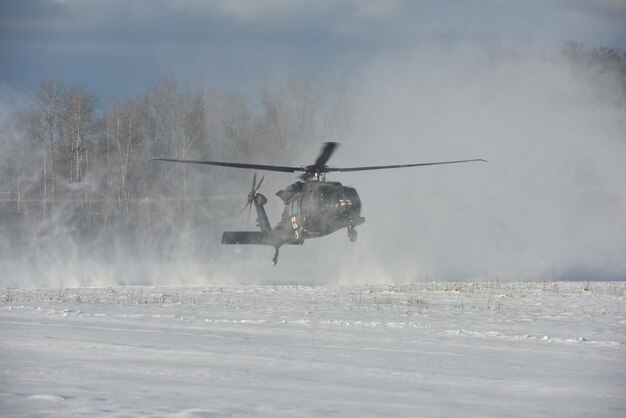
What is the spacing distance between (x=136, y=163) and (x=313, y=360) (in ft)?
198

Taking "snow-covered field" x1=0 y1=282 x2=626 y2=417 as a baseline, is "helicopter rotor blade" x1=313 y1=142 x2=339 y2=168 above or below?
above

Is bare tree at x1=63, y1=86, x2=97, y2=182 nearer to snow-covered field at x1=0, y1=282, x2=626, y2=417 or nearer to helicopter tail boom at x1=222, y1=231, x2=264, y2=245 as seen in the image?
helicopter tail boom at x1=222, y1=231, x2=264, y2=245

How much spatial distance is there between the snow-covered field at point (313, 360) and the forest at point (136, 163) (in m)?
46.7

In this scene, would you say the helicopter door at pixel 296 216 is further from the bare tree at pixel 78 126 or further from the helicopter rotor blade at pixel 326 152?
the bare tree at pixel 78 126

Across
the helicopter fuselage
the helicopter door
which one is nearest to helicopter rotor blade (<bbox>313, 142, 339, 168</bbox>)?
the helicopter fuselage

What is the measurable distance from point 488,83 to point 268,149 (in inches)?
746

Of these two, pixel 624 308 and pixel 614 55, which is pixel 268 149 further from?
pixel 624 308

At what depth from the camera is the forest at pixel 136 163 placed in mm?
65188

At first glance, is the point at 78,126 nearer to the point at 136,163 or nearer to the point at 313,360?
the point at 136,163

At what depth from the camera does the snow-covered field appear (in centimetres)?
838

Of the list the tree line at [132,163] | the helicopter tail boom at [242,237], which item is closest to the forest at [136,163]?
the tree line at [132,163]

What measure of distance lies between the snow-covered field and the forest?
153 ft

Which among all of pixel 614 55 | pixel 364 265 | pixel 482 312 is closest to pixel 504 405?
pixel 482 312

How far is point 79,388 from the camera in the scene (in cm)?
901
